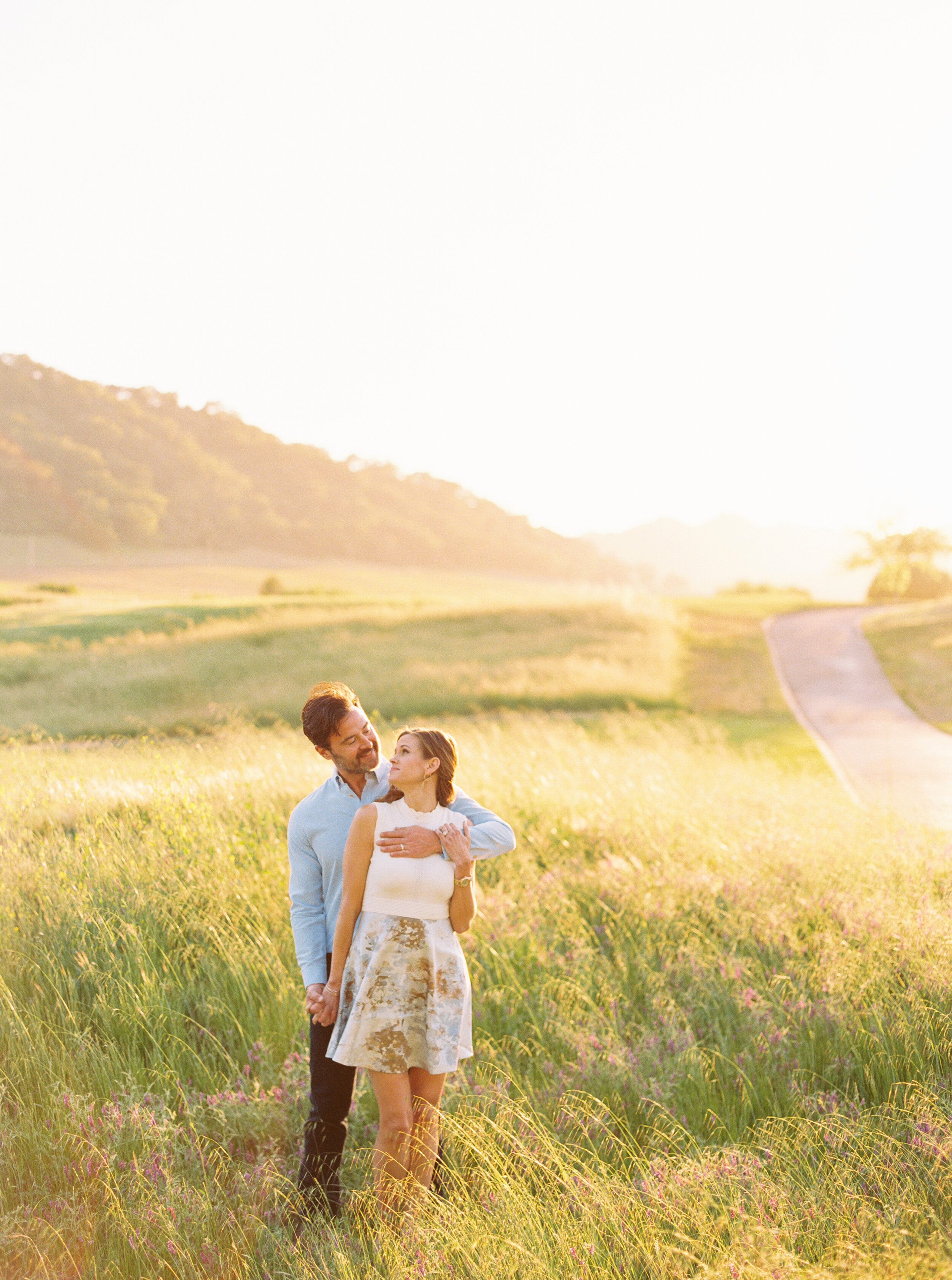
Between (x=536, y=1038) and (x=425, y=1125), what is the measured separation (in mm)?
1706

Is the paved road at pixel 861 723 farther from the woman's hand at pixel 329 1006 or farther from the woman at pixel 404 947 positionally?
the woman's hand at pixel 329 1006

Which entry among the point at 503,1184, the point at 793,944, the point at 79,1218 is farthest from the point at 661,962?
the point at 79,1218

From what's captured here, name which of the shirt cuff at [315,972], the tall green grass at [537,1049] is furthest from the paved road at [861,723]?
the shirt cuff at [315,972]

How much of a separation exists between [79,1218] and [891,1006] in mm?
3867

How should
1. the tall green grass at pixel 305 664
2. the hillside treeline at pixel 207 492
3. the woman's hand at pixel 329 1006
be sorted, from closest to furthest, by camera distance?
the woman's hand at pixel 329 1006 < the tall green grass at pixel 305 664 < the hillside treeline at pixel 207 492

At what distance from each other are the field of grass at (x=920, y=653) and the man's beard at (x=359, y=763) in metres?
18.1

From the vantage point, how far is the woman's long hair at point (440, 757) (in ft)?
9.60

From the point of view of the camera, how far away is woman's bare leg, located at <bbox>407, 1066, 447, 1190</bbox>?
10.0 ft

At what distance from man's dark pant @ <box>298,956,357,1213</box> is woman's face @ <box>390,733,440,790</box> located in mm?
958

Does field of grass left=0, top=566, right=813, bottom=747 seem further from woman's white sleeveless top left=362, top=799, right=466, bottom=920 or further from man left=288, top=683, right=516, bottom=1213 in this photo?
woman's white sleeveless top left=362, top=799, right=466, bottom=920

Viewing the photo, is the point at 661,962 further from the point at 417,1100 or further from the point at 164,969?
the point at 164,969

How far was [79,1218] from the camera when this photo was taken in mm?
3324

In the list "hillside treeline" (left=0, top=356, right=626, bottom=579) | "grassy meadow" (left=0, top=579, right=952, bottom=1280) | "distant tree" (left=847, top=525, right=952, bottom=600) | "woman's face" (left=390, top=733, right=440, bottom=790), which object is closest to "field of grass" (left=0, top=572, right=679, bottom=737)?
"hillside treeline" (left=0, top=356, right=626, bottom=579)

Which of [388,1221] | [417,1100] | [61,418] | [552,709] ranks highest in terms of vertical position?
[61,418]
